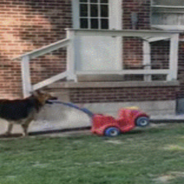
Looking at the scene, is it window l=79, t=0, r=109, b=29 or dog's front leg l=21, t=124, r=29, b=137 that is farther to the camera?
window l=79, t=0, r=109, b=29

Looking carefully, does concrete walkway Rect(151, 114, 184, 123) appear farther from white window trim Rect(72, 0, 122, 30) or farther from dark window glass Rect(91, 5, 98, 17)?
dark window glass Rect(91, 5, 98, 17)

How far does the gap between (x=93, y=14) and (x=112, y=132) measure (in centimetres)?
354

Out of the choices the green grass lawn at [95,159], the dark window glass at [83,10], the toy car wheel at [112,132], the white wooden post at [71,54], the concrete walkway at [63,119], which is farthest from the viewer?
the dark window glass at [83,10]

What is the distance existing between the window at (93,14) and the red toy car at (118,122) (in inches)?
116

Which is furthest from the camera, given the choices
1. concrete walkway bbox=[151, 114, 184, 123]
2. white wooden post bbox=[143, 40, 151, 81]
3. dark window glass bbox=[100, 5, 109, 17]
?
dark window glass bbox=[100, 5, 109, 17]

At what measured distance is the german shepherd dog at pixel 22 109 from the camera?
6367 mm

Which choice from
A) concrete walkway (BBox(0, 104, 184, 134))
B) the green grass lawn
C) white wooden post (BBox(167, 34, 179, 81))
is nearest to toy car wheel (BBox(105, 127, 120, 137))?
the green grass lawn

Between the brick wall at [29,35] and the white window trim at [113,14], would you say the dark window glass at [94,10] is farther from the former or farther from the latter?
the brick wall at [29,35]

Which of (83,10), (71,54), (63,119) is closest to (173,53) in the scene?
(71,54)

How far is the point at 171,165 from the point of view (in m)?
4.42

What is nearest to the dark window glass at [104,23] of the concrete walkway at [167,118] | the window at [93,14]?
the window at [93,14]

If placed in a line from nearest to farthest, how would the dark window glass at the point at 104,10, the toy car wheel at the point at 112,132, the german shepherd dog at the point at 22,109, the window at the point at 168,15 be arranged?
the toy car wheel at the point at 112,132
the german shepherd dog at the point at 22,109
the dark window glass at the point at 104,10
the window at the point at 168,15

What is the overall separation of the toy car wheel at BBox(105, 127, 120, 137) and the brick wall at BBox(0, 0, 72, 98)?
93.5 inches

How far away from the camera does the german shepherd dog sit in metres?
6.37
